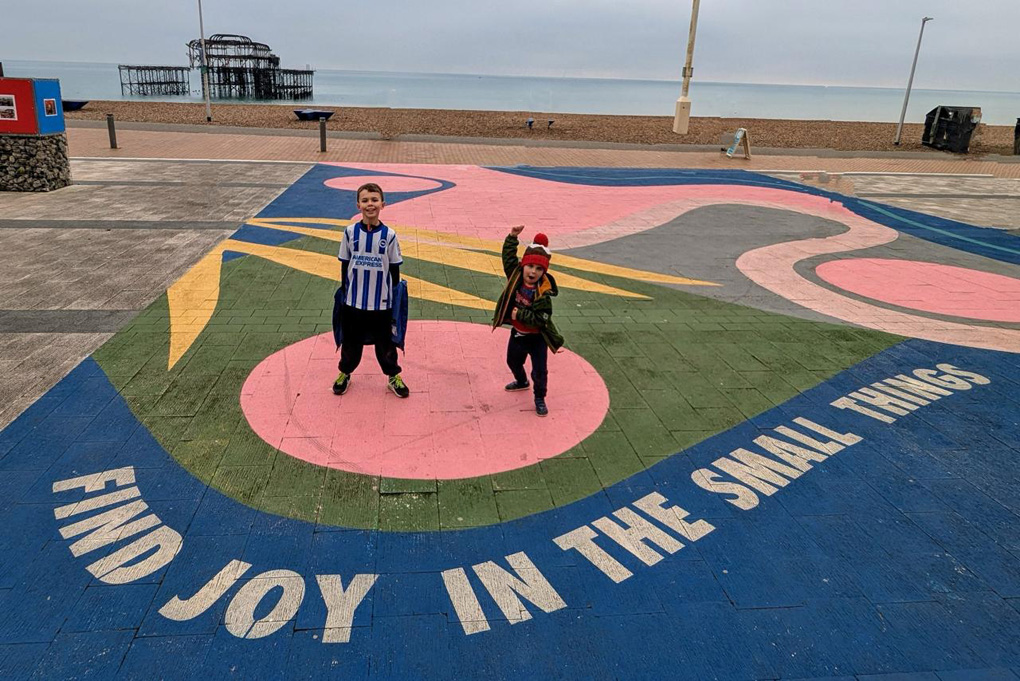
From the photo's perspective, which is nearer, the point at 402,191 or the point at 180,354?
the point at 180,354

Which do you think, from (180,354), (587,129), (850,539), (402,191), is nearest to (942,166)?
(587,129)

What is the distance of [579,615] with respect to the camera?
153 inches

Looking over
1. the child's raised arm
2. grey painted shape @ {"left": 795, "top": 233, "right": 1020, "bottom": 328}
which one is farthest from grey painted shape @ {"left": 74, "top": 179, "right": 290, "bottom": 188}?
grey painted shape @ {"left": 795, "top": 233, "right": 1020, "bottom": 328}

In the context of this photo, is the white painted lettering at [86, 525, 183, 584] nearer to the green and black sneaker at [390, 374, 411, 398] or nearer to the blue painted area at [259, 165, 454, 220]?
the green and black sneaker at [390, 374, 411, 398]

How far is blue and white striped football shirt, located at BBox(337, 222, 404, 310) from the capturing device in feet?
18.8

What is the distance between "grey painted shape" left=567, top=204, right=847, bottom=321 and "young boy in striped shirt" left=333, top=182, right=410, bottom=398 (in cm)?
551

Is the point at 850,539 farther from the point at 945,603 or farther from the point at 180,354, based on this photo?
the point at 180,354

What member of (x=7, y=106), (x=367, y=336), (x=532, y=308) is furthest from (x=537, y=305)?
(x=7, y=106)

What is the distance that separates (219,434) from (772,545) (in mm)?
4444

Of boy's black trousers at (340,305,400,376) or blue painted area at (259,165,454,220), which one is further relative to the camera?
blue painted area at (259,165,454,220)

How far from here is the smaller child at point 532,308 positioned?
5.71 metres

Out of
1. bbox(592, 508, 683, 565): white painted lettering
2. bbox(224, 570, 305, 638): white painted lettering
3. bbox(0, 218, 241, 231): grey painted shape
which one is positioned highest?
bbox(0, 218, 241, 231): grey painted shape

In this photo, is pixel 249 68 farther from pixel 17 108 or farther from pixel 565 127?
pixel 17 108

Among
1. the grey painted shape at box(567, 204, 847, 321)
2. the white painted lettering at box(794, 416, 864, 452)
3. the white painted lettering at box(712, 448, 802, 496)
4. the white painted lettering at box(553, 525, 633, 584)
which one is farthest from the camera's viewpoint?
the grey painted shape at box(567, 204, 847, 321)
